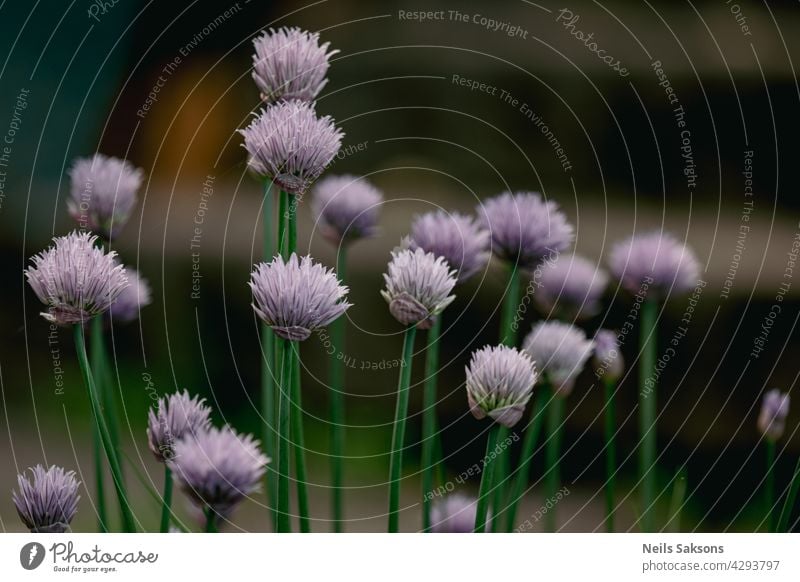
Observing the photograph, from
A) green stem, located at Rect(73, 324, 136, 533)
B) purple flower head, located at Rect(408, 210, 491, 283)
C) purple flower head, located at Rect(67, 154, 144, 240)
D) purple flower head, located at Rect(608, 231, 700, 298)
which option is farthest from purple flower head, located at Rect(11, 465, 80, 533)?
purple flower head, located at Rect(608, 231, 700, 298)

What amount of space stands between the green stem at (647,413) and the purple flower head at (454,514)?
5.6 inches

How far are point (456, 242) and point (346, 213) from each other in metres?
0.09

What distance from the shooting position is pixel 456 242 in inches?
17.5

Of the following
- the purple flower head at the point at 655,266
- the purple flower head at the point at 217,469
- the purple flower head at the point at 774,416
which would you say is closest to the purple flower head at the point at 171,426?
the purple flower head at the point at 217,469

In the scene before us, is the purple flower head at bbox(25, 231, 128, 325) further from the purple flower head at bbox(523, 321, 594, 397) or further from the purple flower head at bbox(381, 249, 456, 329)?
the purple flower head at bbox(523, 321, 594, 397)

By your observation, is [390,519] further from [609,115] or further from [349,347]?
[609,115]

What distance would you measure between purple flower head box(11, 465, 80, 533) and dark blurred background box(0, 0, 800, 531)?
3.0 inches

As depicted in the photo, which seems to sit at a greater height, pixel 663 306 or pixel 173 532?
pixel 663 306

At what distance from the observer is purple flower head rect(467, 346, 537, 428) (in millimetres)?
413

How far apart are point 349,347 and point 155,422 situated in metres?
0.23

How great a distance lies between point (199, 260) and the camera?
58cm

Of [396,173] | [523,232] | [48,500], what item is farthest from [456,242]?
[48,500]

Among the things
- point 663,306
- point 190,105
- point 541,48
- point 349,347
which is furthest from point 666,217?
point 190,105

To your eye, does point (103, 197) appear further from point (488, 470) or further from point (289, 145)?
point (488, 470)
